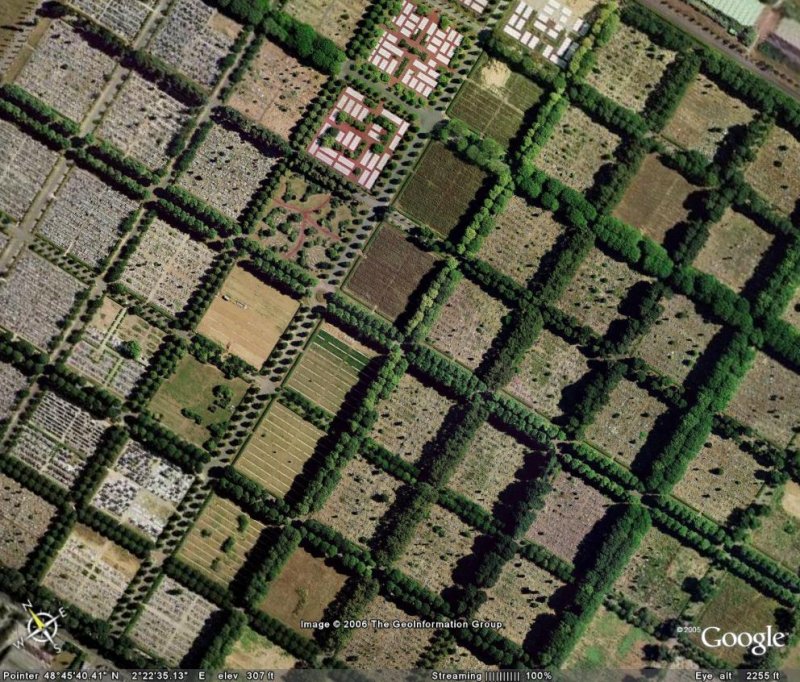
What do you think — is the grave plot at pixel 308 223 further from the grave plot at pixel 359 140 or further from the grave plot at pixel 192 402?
the grave plot at pixel 192 402

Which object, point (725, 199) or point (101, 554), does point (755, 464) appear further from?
point (101, 554)

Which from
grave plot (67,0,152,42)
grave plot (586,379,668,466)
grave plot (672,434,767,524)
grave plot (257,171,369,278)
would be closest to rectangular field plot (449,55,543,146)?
grave plot (257,171,369,278)

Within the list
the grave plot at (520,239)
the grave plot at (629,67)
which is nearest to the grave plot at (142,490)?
the grave plot at (520,239)

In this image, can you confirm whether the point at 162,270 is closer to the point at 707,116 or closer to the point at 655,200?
the point at 655,200

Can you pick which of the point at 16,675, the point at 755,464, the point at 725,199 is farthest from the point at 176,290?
the point at 755,464

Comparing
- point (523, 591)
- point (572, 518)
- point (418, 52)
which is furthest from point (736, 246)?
point (523, 591)
